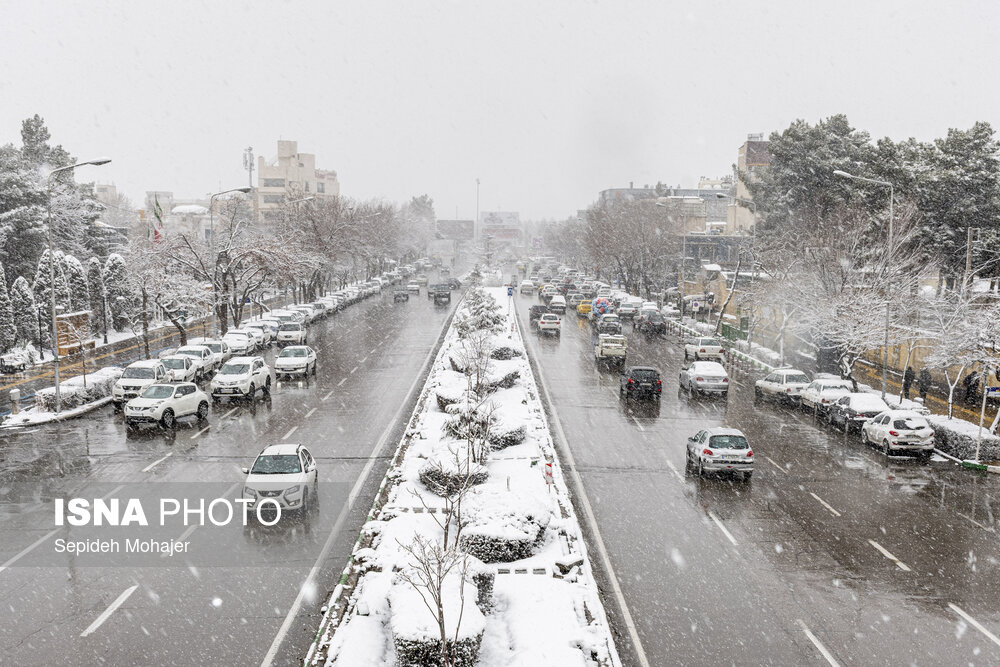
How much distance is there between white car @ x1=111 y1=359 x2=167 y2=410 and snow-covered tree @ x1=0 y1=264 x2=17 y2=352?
13.3 meters

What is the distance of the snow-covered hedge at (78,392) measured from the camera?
2692 centimetres

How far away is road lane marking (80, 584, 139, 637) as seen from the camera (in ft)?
37.5

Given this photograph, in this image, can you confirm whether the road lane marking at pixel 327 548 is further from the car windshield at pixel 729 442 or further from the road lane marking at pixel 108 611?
the car windshield at pixel 729 442

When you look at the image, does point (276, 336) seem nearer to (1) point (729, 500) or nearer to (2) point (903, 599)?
(1) point (729, 500)

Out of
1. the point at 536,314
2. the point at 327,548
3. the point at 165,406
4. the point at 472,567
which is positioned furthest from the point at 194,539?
the point at 536,314

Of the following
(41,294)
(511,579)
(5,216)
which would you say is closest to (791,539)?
(511,579)

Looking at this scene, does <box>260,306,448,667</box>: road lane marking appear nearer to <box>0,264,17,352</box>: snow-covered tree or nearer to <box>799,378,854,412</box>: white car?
<box>799,378,854,412</box>: white car

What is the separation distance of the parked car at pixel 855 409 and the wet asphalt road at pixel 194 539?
1486 centimetres

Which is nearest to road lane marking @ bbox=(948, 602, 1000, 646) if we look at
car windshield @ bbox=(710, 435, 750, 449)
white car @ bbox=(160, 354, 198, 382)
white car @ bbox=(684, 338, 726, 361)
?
car windshield @ bbox=(710, 435, 750, 449)

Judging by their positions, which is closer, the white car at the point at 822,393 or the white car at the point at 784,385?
the white car at the point at 822,393

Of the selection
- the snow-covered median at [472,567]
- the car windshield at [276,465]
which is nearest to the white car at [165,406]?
the snow-covered median at [472,567]

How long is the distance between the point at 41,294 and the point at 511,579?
137ft

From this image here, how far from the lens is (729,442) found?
20.0 m

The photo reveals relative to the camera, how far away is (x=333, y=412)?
2748 centimetres
